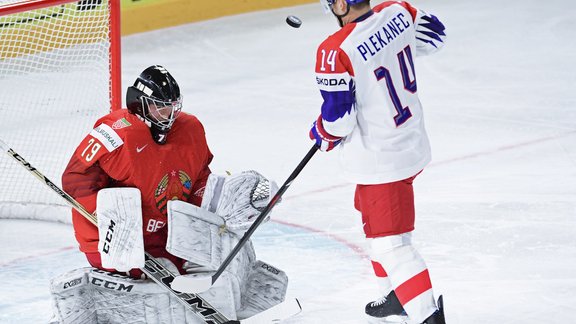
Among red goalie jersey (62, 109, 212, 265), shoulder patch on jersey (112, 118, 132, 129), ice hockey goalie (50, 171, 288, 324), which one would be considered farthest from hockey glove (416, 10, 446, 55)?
shoulder patch on jersey (112, 118, 132, 129)

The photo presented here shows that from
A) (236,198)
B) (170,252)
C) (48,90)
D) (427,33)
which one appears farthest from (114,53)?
(427,33)

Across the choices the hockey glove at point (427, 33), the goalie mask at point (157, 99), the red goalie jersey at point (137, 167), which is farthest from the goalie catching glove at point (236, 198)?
the hockey glove at point (427, 33)

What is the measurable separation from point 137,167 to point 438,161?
6.85 ft

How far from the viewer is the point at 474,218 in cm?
445

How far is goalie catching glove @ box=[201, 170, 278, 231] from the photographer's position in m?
3.44

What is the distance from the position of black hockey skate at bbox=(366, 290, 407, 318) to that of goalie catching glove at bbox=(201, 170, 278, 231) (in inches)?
18.2

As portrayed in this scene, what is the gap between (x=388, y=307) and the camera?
3566mm

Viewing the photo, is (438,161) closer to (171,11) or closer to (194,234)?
(194,234)

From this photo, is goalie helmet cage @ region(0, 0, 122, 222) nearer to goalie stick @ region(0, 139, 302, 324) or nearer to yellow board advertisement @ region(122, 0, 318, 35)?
goalie stick @ region(0, 139, 302, 324)

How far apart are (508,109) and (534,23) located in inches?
70.8

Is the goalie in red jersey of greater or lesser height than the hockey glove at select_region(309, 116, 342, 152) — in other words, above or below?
below

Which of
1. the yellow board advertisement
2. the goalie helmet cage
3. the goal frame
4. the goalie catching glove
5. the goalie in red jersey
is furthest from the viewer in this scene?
the yellow board advertisement

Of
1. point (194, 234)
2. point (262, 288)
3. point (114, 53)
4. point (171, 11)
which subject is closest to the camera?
point (194, 234)

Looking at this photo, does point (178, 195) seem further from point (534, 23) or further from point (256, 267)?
point (534, 23)
